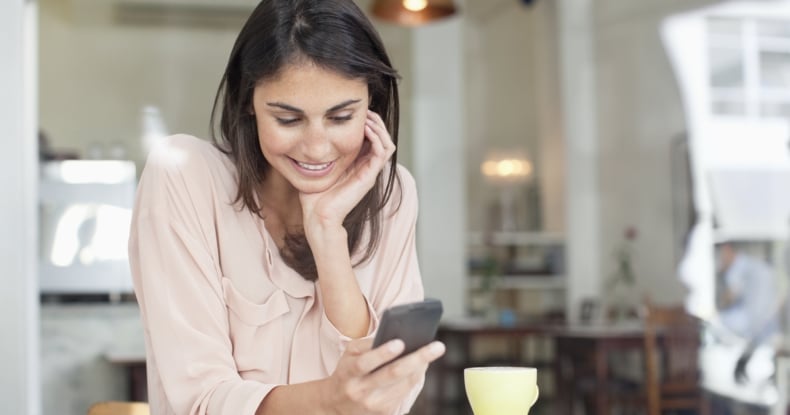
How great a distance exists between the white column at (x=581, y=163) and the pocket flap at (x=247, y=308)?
6.01 m

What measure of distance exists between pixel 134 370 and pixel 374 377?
13.2ft

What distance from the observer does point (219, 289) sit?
1111 millimetres

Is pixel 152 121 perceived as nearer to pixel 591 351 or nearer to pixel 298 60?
pixel 591 351

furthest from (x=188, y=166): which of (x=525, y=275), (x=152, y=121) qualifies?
(x=152, y=121)

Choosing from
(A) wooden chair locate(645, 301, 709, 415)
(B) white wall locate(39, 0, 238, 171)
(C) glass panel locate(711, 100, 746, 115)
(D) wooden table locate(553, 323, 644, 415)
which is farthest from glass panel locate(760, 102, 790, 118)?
(B) white wall locate(39, 0, 238, 171)

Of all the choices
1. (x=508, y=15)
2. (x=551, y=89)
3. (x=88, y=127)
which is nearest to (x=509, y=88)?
(x=508, y=15)

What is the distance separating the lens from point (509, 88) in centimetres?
960

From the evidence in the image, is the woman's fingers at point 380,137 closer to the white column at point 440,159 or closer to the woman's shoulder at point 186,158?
the woman's shoulder at point 186,158

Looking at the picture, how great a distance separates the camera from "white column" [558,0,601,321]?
7027 mm

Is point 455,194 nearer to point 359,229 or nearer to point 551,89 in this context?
point 551,89

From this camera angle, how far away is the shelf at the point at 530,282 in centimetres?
721

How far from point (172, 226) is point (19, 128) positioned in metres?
1.44

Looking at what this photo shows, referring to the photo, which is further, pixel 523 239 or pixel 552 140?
pixel 552 140

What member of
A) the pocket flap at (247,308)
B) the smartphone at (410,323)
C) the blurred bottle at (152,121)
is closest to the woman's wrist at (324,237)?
the pocket flap at (247,308)
